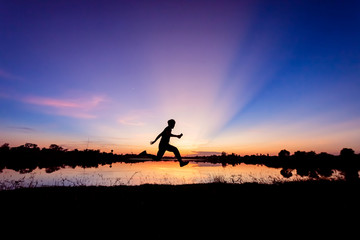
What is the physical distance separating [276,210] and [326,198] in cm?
350

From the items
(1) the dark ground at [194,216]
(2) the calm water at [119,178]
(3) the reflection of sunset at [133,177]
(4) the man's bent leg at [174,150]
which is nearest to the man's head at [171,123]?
(4) the man's bent leg at [174,150]

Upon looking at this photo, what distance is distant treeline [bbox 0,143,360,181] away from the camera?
15.4m

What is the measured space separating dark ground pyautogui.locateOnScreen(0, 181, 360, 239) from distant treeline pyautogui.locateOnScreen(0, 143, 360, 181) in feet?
7.65

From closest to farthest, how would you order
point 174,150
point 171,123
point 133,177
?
point 171,123 → point 174,150 → point 133,177

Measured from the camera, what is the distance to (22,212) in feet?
23.2

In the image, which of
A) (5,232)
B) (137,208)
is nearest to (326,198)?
(137,208)

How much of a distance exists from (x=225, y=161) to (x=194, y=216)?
38.7 ft

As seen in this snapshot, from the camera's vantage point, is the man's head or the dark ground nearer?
the dark ground

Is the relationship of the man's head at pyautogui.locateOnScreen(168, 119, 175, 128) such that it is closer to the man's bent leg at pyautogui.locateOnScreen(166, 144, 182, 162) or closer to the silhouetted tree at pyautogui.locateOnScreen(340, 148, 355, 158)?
the man's bent leg at pyautogui.locateOnScreen(166, 144, 182, 162)

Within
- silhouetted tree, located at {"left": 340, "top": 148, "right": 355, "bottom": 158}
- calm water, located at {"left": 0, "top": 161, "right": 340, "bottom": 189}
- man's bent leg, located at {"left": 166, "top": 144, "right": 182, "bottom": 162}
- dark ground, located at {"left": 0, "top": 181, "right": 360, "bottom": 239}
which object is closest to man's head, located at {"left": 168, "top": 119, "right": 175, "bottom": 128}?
man's bent leg, located at {"left": 166, "top": 144, "right": 182, "bottom": 162}

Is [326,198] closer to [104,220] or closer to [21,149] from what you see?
[104,220]

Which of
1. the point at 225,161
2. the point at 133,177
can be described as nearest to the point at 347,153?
the point at 225,161

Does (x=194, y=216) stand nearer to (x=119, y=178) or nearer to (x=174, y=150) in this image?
(x=174, y=150)

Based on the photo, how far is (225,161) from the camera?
17.9 m
